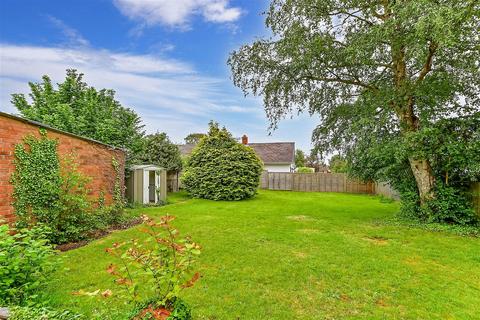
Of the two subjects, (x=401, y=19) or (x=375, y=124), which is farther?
(x=375, y=124)

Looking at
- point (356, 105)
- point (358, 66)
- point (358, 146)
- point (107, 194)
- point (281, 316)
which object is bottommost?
point (281, 316)

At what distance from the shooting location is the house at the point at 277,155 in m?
25.6

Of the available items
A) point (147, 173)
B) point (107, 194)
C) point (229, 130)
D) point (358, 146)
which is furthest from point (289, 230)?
point (229, 130)

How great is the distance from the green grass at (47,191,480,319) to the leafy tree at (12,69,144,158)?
485 centimetres

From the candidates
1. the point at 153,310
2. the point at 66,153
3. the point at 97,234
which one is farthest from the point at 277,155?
the point at 153,310

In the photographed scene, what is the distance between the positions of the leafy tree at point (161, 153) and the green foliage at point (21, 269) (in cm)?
1383

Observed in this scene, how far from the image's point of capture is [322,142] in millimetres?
10547

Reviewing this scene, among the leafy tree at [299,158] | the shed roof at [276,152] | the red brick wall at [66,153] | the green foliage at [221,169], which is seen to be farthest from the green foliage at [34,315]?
the leafy tree at [299,158]

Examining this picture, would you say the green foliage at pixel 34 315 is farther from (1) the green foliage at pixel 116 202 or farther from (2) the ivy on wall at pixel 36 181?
(1) the green foliage at pixel 116 202

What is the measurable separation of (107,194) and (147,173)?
14.6 ft

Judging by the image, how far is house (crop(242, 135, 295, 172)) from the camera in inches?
1007

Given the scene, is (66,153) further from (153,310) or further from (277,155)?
(277,155)

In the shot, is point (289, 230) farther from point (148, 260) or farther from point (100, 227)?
point (148, 260)

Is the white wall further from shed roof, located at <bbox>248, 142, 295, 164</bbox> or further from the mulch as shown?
the mulch
